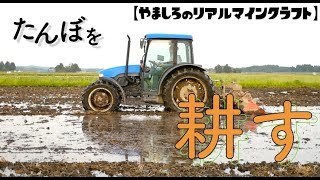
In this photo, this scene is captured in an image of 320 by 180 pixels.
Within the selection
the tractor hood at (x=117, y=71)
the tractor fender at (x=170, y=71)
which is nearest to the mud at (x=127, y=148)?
the tractor fender at (x=170, y=71)

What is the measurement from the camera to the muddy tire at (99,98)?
1142cm

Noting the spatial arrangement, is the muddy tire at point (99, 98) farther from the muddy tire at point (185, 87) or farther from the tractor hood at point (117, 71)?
the muddy tire at point (185, 87)

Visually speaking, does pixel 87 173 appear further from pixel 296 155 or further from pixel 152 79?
pixel 152 79

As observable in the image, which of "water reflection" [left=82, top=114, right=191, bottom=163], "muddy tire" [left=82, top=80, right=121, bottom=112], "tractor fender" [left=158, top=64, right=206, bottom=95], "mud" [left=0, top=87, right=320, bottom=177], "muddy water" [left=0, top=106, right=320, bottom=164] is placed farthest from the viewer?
"muddy tire" [left=82, top=80, right=121, bottom=112]

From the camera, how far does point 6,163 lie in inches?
223

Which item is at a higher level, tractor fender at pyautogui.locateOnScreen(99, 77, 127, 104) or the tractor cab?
the tractor cab

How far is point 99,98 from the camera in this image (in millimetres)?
11500

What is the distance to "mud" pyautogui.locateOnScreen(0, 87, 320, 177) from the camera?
5398 mm

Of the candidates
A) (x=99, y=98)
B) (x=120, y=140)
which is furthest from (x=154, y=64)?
(x=120, y=140)

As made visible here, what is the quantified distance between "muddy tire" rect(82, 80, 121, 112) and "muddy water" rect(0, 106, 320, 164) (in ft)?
2.18

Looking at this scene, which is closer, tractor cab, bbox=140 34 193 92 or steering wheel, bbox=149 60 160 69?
tractor cab, bbox=140 34 193 92

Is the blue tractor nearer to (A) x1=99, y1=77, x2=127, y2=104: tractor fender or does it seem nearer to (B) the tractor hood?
(A) x1=99, y1=77, x2=127, y2=104: tractor fender

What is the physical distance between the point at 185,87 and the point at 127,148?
4.76 m

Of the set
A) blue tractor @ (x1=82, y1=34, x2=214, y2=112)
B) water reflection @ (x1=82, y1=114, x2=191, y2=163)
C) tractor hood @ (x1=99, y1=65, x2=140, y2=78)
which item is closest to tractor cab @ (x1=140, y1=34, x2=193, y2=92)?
blue tractor @ (x1=82, y1=34, x2=214, y2=112)
